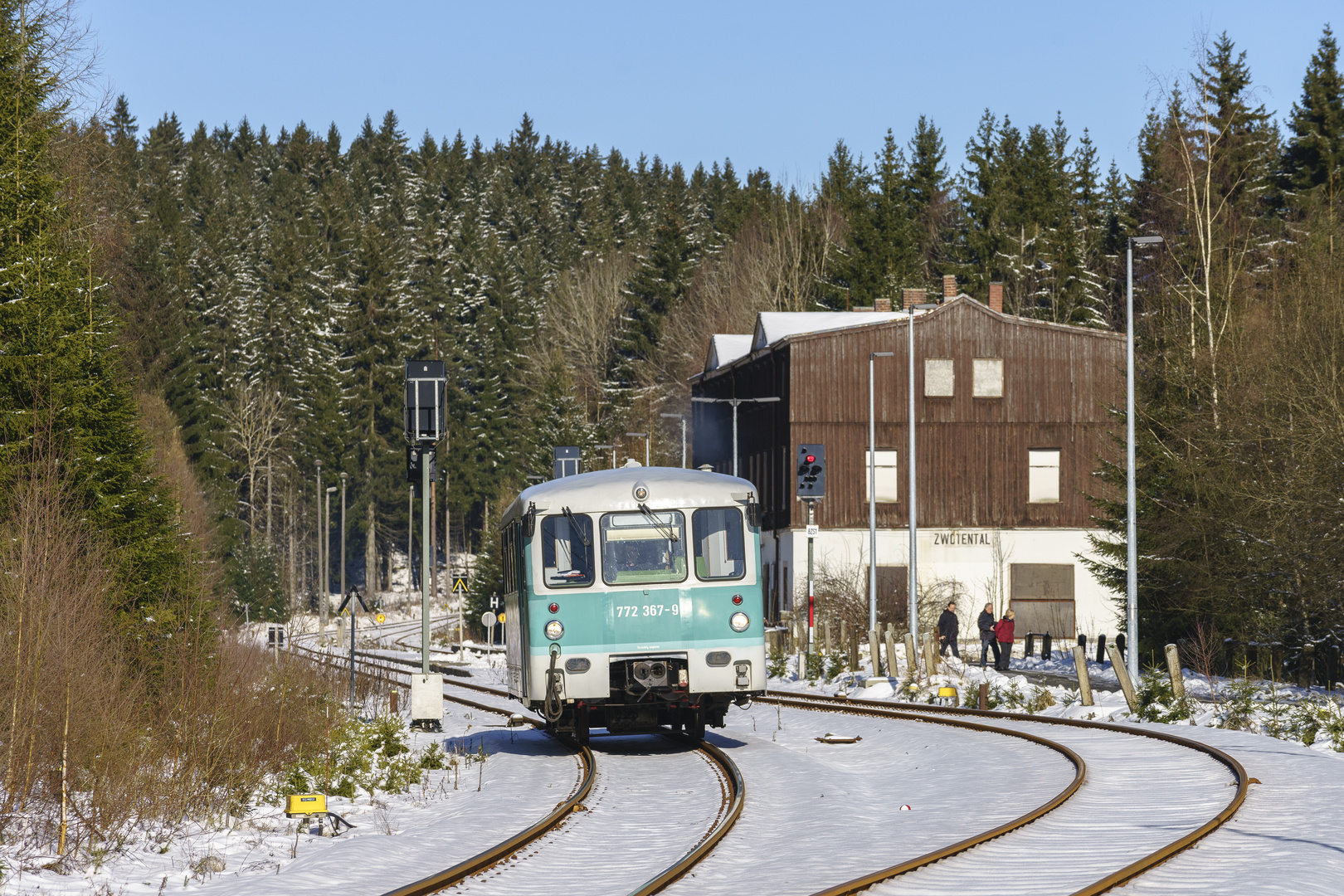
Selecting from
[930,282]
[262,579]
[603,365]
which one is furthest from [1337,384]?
[603,365]

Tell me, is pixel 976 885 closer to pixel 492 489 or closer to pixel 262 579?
pixel 262 579

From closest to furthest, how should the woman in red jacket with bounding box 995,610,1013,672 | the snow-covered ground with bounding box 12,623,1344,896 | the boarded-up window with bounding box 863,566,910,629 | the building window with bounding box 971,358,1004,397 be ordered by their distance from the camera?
the snow-covered ground with bounding box 12,623,1344,896 → the woman in red jacket with bounding box 995,610,1013,672 → the boarded-up window with bounding box 863,566,910,629 → the building window with bounding box 971,358,1004,397

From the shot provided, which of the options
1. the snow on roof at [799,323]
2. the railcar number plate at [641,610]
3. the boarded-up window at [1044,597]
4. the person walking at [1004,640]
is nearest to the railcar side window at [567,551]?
the railcar number plate at [641,610]

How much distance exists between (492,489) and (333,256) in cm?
1900

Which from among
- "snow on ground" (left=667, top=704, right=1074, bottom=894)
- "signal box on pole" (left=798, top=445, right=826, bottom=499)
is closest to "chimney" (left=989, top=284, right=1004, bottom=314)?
"signal box on pole" (left=798, top=445, right=826, bottom=499)

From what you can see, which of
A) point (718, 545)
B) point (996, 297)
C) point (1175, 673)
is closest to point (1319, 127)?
point (996, 297)

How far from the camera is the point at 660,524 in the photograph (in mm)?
17844

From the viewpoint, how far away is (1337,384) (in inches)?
1005

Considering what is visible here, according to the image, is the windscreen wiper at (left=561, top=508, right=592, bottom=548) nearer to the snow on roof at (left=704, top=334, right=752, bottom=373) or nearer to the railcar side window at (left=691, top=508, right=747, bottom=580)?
the railcar side window at (left=691, top=508, right=747, bottom=580)

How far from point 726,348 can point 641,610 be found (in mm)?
49058

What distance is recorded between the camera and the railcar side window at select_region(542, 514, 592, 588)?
17609mm

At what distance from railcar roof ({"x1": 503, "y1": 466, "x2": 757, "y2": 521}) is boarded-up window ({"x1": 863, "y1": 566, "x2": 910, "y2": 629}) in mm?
28107

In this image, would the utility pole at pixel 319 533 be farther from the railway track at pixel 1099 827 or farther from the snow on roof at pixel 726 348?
the railway track at pixel 1099 827

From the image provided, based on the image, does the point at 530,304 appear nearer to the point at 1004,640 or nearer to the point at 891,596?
the point at 891,596
